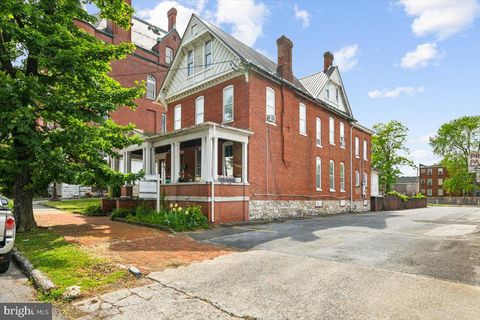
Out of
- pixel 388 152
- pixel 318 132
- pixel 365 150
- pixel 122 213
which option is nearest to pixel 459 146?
pixel 388 152

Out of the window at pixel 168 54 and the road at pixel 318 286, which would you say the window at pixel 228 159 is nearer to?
the road at pixel 318 286

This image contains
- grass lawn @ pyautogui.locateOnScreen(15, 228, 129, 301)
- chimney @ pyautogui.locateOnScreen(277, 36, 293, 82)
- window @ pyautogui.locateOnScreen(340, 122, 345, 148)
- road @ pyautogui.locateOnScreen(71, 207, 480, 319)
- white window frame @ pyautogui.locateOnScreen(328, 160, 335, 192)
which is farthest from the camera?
window @ pyautogui.locateOnScreen(340, 122, 345, 148)

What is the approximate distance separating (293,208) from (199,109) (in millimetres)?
8243

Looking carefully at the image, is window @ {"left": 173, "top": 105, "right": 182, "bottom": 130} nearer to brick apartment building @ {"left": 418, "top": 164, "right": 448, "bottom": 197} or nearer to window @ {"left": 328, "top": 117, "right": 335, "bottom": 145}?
window @ {"left": 328, "top": 117, "right": 335, "bottom": 145}

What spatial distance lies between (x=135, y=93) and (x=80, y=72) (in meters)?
2.03

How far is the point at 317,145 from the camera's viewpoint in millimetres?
22500

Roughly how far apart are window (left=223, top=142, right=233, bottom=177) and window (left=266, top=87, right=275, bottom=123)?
2.62 m

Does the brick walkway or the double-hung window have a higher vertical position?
the double-hung window

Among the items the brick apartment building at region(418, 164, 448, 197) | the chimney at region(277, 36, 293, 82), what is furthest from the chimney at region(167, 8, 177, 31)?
the brick apartment building at region(418, 164, 448, 197)

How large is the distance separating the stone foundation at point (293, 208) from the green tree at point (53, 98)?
264 inches

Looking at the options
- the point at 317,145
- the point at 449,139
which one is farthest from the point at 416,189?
the point at 317,145

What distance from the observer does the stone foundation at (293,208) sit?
54.0 feet

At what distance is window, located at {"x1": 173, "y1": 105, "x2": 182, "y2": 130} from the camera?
69.9 ft

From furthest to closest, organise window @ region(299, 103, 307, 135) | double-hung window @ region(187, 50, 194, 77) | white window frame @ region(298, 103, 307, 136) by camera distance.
→ window @ region(299, 103, 307, 135), white window frame @ region(298, 103, 307, 136), double-hung window @ region(187, 50, 194, 77)
